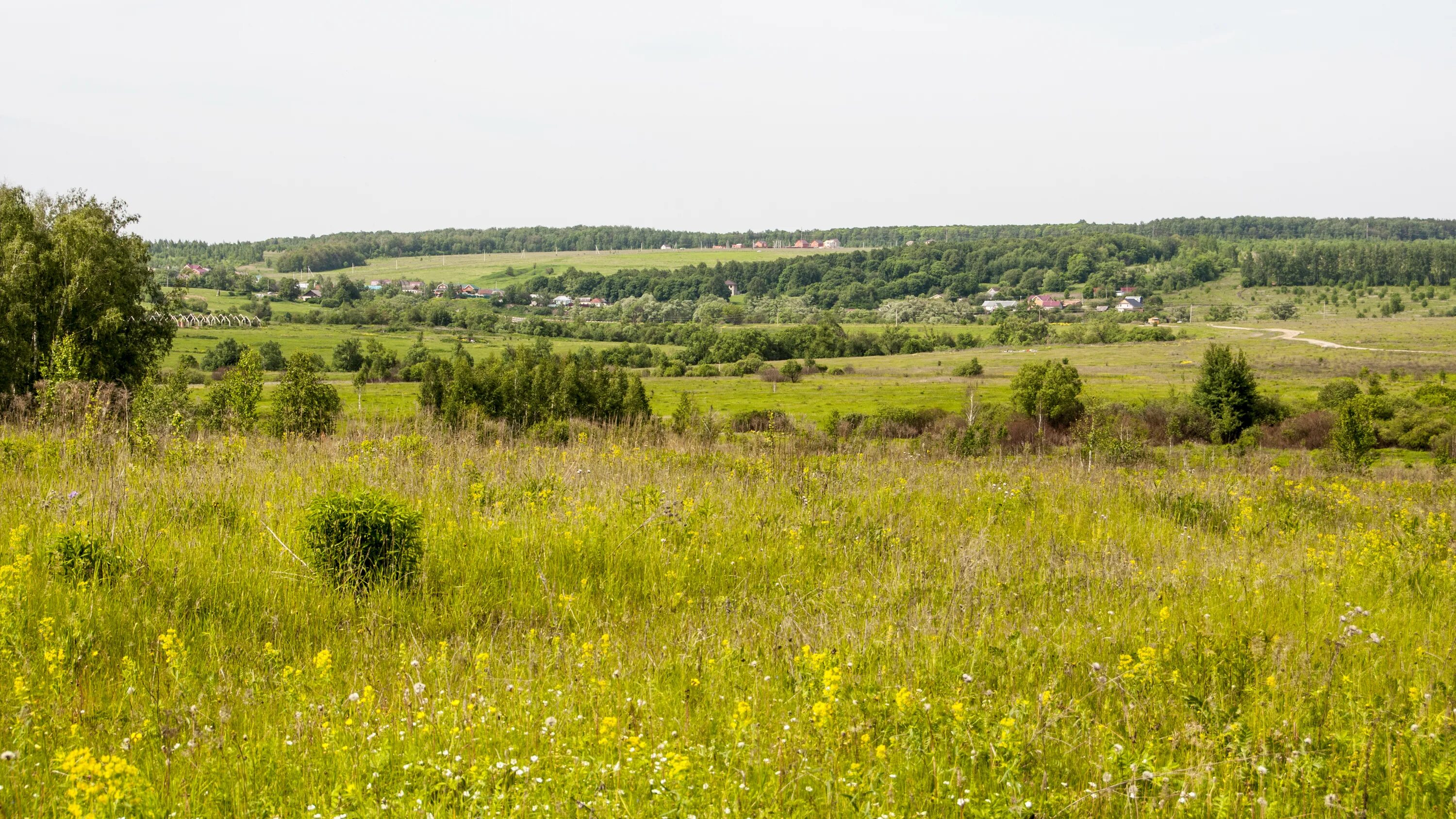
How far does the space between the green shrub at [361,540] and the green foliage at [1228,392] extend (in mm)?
97567

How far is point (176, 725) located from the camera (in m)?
3.72

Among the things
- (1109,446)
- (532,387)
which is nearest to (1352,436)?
(1109,446)

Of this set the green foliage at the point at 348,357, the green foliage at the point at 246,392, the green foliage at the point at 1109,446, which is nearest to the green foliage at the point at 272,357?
the green foliage at the point at 348,357

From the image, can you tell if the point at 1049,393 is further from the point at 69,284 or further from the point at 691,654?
the point at 691,654

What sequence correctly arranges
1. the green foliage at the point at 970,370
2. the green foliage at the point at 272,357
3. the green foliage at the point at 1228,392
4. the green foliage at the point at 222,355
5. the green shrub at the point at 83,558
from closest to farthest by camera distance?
the green shrub at the point at 83,558 → the green foliage at the point at 1228,392 → the green foliage at the point at 222,355 → the green foliage at the point at 272,357 → the green foliage at the point at 970,370

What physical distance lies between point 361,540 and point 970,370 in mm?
138462

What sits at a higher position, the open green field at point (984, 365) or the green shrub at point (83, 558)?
the green shrub at point (83, 558)

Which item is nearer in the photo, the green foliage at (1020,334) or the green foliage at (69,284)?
the green foliage at (69,284)

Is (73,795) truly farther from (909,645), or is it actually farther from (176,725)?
(909,645)

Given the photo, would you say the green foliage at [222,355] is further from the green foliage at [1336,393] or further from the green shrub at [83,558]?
the green foliage at [1336,393]

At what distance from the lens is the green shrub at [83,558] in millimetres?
5422

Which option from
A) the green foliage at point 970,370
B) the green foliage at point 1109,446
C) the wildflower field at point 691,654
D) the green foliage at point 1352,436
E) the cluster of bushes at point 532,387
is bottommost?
the green foliage at point 970,370

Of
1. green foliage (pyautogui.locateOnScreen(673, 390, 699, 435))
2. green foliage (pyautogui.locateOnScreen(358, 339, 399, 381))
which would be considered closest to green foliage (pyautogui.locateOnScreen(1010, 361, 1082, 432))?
green foliage (pyautogui.locateOnScreen(673, 390, 699, 435))

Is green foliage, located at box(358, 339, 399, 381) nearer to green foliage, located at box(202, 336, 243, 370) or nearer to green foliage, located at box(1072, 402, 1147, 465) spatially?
green foliage, located at box(202, 336, 243, 370)
